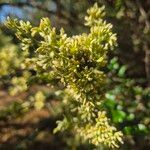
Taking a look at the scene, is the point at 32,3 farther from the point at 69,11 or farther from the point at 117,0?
the point at 117,0

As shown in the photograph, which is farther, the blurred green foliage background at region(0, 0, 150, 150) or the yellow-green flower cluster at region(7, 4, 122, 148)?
the blurred green foliage background at region(0, 0, 150, 150)

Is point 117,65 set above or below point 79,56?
above

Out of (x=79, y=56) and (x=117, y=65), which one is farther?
(x=117, y=65)

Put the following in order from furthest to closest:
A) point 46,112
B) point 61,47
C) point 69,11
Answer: point 46,112 < point 69,11 < point 61,47

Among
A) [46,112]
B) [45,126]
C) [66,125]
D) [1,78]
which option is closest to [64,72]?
[66,125]

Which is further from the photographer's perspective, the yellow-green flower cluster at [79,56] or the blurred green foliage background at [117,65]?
the blurred green foliage background at [117,65]

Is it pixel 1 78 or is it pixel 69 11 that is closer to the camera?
pixel 1 78

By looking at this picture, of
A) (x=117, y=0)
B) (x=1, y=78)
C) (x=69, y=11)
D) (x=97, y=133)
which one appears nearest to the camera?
(x=97, y=133)

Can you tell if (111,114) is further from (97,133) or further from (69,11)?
(69,11)

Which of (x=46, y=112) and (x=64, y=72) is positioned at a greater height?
(x=46, y=112)

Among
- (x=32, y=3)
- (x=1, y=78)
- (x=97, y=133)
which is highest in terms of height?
(x=32, y=3)
